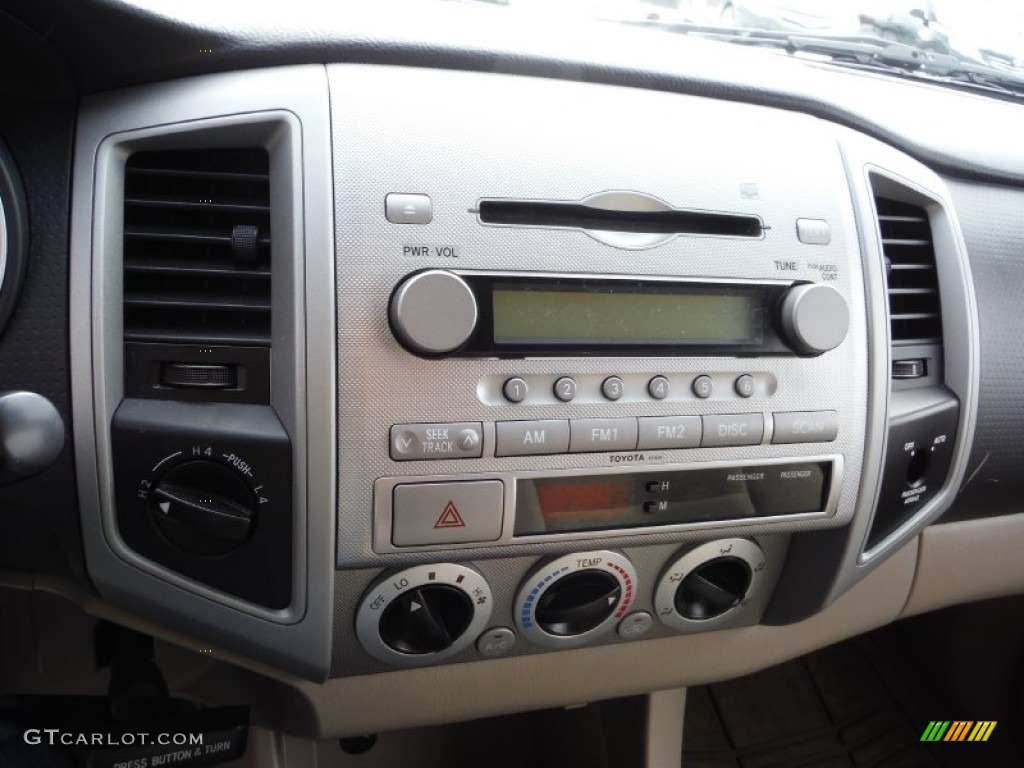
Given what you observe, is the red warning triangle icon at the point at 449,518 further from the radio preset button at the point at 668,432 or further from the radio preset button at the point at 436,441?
the radio preset button at the point at 668,432

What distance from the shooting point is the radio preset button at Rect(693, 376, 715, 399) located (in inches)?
30.7

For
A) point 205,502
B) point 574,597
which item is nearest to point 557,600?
point 574,597

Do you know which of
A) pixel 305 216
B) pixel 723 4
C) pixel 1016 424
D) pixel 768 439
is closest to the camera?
pixel 305 216

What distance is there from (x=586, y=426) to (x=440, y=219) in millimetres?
212

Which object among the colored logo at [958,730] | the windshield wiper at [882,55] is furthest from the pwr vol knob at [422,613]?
the colored logo at [958,730]

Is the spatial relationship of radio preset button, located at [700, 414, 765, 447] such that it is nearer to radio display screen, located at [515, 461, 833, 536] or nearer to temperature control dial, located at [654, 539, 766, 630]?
radio display screen, located at [515, 461, 833, 536]

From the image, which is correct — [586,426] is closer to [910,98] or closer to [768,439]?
[768,439]

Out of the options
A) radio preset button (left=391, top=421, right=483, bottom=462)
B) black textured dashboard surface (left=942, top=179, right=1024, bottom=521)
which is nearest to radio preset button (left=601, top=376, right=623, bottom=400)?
radio preset button (left=391, top=421, right=483, bottom=462)

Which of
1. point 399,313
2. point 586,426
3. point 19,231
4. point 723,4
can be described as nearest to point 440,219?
point 399,313

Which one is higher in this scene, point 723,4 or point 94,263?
point 723,4

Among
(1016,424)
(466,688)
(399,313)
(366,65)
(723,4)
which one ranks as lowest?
(466,688)

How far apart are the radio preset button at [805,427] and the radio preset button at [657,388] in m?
0.12

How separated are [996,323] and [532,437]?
0.66 meters

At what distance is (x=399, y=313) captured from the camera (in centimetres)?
68
